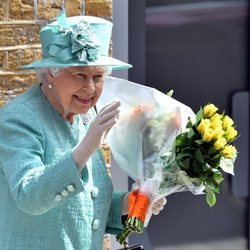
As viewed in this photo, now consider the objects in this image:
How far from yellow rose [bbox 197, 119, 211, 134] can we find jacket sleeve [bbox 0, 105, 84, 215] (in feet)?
1.44

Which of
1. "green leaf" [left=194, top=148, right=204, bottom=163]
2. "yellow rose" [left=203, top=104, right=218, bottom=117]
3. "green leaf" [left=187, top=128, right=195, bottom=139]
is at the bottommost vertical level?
"green leaf" [left=194, top=148, right=204, bottom=163]

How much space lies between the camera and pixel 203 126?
2574mm

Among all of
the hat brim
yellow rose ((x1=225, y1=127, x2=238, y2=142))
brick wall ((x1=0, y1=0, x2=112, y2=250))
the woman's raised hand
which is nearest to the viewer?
the woman's raised hand

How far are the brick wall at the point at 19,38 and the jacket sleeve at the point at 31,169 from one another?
104 cm

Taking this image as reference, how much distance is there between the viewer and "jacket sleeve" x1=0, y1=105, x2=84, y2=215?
93.0 inches

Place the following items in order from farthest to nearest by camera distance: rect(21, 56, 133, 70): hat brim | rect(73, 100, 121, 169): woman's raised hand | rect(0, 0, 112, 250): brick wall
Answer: rect(0, 0, 112, 250): brick wall
rect(21, 56, 133, 70): hat brim
rect(73, 100, 121, 169): woman's raised hand

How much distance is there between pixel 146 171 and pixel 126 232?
0.23 m

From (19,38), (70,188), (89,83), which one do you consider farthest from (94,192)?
(19,38)

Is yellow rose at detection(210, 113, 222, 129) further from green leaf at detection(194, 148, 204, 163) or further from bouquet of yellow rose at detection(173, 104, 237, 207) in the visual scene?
green leaf at detection(194, 148, 204, 163)

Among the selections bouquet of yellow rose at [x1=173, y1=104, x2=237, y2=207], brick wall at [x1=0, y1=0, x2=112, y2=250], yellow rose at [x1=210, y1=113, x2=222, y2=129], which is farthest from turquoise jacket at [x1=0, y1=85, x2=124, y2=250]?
brick wall at [x1=0, y1=0, x2=112, y2=250]

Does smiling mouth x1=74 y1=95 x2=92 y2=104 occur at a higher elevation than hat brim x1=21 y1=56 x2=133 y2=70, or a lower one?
lower

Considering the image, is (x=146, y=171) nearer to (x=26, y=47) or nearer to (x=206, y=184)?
(x=206, y=184)

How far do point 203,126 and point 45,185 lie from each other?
1.82ft

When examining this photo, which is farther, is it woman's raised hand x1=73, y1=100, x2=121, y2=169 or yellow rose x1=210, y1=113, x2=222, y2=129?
yellow rose x1=210, y1=113, x2=222, y2=129
